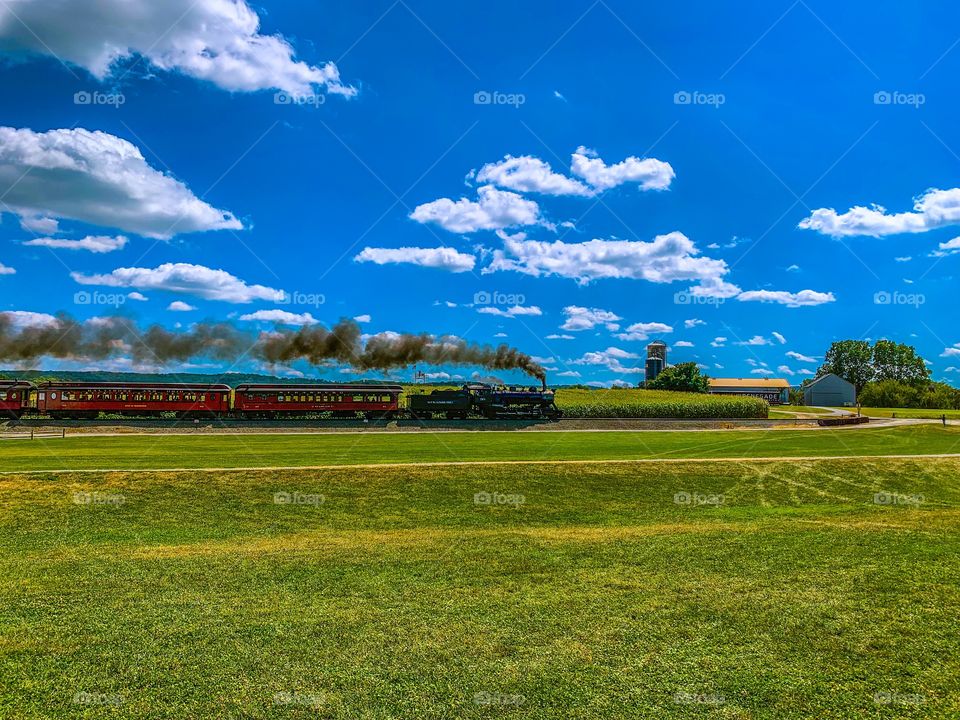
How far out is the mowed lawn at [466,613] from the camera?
620 cm

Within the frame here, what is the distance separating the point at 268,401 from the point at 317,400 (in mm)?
3344

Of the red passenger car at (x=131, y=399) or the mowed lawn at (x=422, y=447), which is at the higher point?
the red passenger car at (x=131, y=399)

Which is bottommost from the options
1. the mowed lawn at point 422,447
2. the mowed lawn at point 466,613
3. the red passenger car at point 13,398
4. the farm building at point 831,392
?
the mowed lawn at point 466,613

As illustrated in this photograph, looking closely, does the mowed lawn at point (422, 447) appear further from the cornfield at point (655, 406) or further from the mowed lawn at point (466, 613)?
the cornfield at point (655, 406)

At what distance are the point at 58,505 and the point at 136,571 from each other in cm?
713

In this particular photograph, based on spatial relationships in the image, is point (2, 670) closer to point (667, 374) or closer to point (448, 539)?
point (448, 539)

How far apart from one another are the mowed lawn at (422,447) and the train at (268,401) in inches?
358

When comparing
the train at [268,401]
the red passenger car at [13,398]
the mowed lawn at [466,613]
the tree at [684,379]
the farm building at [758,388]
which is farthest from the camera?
the farm building at [758,388]

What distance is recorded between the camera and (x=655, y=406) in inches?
2319

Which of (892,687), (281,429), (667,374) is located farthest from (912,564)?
(667,374)

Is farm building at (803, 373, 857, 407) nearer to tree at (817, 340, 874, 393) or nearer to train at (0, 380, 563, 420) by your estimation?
tree at (817, 340, 874, 393)

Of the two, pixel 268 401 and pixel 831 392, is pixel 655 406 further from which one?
pixel 831 392

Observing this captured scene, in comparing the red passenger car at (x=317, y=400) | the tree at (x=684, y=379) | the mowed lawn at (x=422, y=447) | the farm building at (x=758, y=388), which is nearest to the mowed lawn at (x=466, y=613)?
the mowed lawn at (x=422, y=447)

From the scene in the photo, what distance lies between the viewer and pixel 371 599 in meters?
8.88
